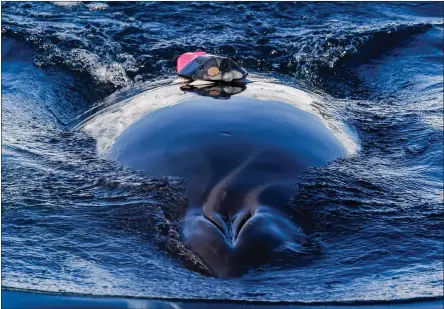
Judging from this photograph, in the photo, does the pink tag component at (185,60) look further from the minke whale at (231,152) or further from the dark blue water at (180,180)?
the dark blue water at (180,180)

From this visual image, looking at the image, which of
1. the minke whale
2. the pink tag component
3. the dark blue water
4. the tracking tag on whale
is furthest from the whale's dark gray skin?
the pink tag component

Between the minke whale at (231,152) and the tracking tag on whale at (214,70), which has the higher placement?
the tracking tag on whale at (214,70)

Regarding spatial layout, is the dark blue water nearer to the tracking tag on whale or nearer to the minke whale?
the minke whale

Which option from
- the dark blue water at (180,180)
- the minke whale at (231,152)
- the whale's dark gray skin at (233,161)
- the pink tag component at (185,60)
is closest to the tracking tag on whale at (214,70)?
the minke whale at (231,152)

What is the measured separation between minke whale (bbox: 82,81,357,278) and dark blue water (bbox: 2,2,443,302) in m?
0.16

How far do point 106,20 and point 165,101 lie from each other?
667 cm

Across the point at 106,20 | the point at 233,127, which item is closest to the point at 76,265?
the point at 233,127

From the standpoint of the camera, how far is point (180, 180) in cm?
723

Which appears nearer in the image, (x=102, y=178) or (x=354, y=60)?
(x=102, y=178)

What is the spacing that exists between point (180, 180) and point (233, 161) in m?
0.49

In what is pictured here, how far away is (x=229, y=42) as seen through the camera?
14.4m

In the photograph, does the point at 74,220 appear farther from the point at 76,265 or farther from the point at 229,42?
the point at 229,42

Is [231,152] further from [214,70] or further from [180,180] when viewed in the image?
[214,70]

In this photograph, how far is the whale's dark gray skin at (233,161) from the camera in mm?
6020
